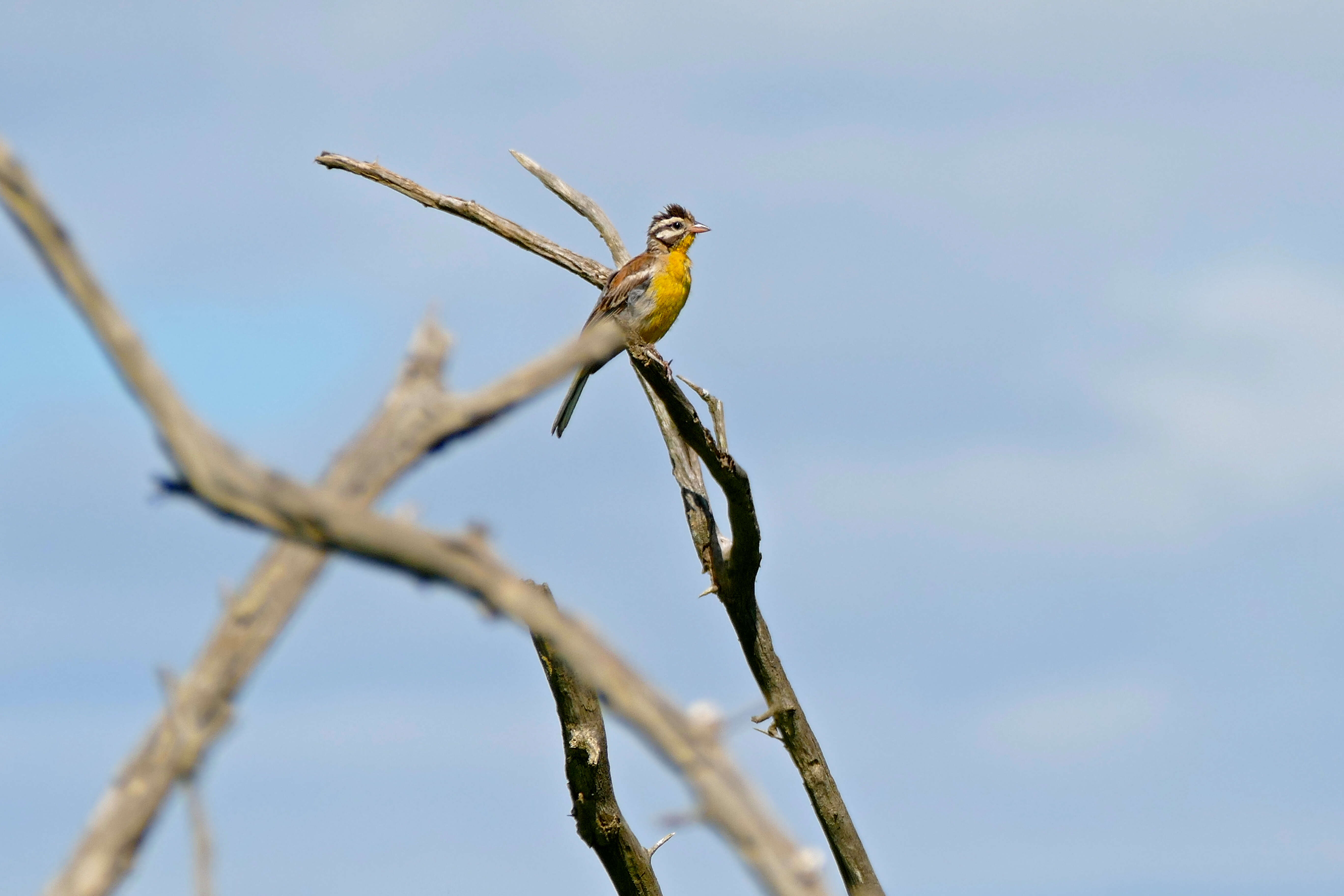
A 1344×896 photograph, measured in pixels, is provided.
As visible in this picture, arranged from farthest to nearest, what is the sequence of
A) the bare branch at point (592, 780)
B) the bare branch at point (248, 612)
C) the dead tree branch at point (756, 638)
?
the dead tree branch at point (756, 638) → the bare branch at point (592, 780) → the bare branch at point (248, 612)

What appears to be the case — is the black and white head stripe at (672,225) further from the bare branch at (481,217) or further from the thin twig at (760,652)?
the thin twig at (760,652)

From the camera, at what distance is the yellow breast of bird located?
43.6ft

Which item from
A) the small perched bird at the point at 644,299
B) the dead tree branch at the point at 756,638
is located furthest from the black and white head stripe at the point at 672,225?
the dead tree branch at the point at 756,638

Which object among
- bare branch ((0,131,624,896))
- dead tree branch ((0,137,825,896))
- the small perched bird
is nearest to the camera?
dead tree branch ((0,137,825,896))

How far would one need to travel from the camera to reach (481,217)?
1355 centimetres

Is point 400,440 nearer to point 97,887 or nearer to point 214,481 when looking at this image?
point 214,481

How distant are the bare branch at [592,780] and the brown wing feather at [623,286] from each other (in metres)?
4.17

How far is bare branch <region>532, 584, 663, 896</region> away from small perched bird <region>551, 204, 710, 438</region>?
348 centimetres

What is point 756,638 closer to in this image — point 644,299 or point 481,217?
point 644,299

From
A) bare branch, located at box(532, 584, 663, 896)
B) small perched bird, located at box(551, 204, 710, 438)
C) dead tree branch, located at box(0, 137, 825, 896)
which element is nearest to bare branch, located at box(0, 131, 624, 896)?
dead tree branch, located at box(0, 137, 825, 896)

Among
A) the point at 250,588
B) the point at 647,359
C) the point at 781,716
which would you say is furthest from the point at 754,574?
the point at 250,588

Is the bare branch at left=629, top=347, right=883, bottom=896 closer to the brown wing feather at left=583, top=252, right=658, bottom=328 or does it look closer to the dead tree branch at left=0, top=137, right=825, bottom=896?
the brown wing feather at left=583, top=252, right=658, bottom=328

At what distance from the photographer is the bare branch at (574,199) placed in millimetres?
14016

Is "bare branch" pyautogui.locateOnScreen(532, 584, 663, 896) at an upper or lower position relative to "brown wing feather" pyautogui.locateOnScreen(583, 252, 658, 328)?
lower
